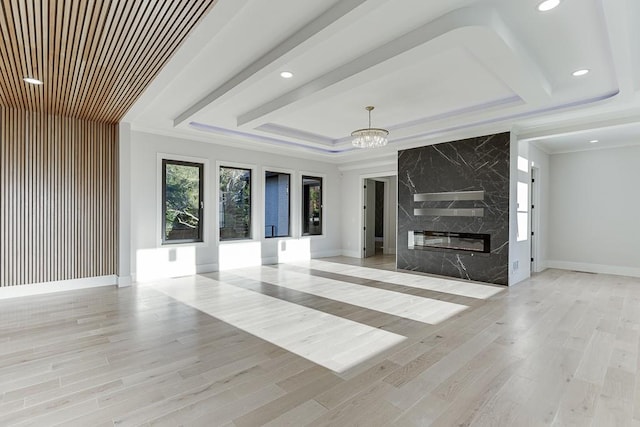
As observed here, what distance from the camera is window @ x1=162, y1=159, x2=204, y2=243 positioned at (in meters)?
6.28

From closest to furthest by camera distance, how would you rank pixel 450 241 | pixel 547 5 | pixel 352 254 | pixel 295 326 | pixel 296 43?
pixel 547 5 < pixel 296 43 < pixel 295 326 < pixel 450 241 < pixel 352 254

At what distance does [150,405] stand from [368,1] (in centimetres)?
314

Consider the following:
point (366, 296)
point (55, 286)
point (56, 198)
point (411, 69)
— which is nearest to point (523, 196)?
point (366, 296)

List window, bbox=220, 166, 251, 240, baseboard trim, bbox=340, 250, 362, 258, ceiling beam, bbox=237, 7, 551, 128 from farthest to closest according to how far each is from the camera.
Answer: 1. baseboard trim, bbox=340, 250, 362, 258
2. window, bbox=220, 166, 251, 240
3. ceiling beam, bbox=237, 7, 551, 128

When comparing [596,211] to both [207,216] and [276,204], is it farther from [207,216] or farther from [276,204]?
[207,216]

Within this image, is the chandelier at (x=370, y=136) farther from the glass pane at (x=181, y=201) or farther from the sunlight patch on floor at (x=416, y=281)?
the glass pane at (x=181, y=201)

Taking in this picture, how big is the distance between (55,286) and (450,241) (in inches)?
273

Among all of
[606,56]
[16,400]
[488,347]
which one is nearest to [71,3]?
[16,400]

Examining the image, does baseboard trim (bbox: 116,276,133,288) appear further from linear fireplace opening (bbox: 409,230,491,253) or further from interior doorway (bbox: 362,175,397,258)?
interior doorway (bbox: 362,175,397,258)

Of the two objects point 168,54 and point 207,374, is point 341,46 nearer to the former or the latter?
point 168,54

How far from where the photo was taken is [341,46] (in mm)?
3166

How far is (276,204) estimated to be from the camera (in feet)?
26.8

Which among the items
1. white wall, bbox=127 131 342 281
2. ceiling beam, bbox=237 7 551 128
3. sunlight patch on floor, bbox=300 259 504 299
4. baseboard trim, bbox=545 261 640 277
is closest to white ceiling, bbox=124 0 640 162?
ceiling beam, bbox=237 7 551 128

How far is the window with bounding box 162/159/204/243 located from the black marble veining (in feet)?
14.4
